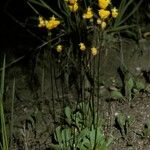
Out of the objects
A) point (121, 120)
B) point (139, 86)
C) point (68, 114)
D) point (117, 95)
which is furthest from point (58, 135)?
point (139, 86)

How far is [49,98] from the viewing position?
311 centimetres

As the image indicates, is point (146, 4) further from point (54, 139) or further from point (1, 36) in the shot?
point (54, 139)

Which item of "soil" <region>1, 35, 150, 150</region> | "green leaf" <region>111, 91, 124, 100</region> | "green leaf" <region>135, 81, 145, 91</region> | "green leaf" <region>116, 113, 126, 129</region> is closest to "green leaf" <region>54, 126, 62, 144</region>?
"soil" <region>1, 35, 150, 150</region>

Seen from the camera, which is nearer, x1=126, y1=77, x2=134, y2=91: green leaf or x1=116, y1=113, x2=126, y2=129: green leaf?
x1=116, y1=113, x2=126, y2=129: green leaf

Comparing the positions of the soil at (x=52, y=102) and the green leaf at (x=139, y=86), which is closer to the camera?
the soil at (x=52, y=102)

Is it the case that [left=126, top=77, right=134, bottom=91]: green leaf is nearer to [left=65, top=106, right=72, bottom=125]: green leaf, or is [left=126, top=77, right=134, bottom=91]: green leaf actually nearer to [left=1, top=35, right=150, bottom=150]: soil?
[left=1, top=35, right=150, bottom=150]: soil

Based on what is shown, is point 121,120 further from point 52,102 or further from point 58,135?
point 52,102

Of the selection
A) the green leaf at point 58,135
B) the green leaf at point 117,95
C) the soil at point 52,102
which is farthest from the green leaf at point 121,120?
the green leaf at point 58,135

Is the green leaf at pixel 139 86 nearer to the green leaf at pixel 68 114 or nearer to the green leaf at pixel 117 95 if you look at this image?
the green leaf at pixel 117 95

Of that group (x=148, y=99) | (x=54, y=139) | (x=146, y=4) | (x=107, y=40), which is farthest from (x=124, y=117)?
(x=146, y=4)

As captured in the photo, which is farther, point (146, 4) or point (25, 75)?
point (146, 4)

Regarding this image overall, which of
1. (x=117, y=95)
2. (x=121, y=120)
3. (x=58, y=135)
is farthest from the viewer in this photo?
(x=117, y=95)

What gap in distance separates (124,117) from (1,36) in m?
1.24

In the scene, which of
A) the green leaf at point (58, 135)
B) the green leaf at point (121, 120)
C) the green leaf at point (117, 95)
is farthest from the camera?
the green leaf at point (117, 95)
